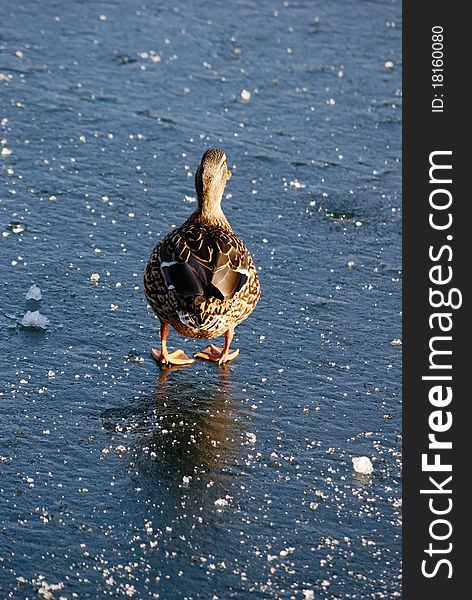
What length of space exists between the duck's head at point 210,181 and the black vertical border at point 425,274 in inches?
46.8

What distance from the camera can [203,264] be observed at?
561 centimetres

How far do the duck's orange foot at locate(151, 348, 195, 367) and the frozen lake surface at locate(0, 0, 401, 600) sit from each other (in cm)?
5

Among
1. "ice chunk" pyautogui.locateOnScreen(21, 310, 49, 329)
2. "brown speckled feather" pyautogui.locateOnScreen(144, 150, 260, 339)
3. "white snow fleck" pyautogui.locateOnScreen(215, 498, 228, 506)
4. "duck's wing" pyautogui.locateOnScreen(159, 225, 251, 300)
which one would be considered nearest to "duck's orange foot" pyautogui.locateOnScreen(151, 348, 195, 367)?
"brown speckled feather" pyautogui.locateOnScreen(144, 150, 260, 339)

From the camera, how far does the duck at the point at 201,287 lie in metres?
5.56

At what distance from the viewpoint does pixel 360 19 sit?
1095 cm

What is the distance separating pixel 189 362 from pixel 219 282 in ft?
2.10

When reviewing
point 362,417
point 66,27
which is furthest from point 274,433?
point 66,27

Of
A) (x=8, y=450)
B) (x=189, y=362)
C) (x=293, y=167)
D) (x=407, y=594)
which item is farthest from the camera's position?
(x=293, y=167)

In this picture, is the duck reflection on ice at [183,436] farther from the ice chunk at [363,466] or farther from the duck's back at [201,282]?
the ice chunk at [363,466]

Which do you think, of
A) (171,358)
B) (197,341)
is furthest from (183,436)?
(197,341)

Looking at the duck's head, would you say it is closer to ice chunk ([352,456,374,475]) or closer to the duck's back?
the duck's back

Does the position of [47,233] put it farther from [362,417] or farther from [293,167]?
[362,417]

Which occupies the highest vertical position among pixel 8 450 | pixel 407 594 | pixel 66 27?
pixel 66 27

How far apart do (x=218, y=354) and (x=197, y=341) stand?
35 centimetres
